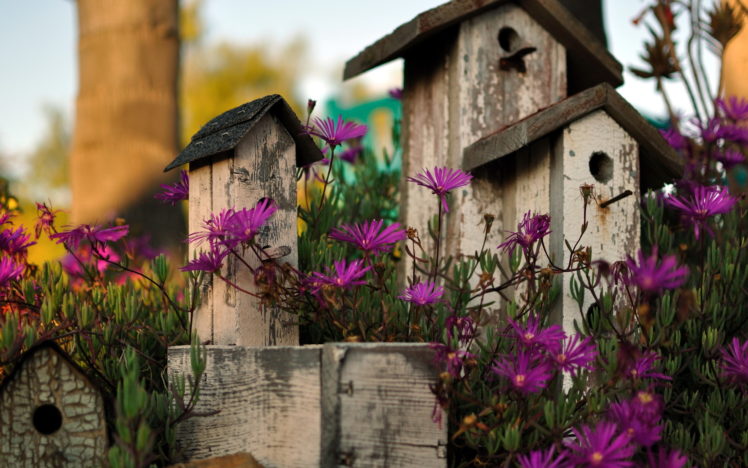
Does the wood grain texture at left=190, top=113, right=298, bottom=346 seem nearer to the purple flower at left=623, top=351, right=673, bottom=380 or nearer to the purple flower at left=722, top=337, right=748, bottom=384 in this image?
the purple flower at left=623, top=351, right=673, bottom=380

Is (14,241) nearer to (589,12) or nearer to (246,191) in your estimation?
(246,191)

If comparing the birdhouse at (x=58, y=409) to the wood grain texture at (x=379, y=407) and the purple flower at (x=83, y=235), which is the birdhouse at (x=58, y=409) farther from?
the wood grain texture at (x=379, y=407)

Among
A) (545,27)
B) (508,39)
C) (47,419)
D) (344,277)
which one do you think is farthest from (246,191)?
(545,27)

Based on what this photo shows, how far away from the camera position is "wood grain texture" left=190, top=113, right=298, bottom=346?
2357 mm

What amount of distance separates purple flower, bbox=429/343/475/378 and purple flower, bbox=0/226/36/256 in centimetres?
135

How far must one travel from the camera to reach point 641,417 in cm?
189

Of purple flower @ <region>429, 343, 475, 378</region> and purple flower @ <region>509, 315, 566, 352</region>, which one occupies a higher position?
purple flower @ <region>509, 315, 566, 352</region>

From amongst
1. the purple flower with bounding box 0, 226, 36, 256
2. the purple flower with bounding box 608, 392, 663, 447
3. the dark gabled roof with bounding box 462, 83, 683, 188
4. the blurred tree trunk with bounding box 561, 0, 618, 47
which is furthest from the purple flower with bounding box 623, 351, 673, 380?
the blurred tree trunk with bounding box 561, 0, 618, 47

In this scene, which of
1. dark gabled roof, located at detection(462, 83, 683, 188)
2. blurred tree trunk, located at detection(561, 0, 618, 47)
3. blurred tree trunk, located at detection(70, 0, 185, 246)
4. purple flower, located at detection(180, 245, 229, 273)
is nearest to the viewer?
purple flower, located at detection(180, 245, 229, 273)

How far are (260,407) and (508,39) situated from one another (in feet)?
6.84

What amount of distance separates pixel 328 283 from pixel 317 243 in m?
0.69

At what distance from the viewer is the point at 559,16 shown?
11.4ft

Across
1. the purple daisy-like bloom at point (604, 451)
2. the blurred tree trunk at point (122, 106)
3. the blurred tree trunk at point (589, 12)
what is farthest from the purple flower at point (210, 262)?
the blurred tree trunk at point (122, 106)

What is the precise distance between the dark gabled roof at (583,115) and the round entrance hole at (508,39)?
0.69 m
